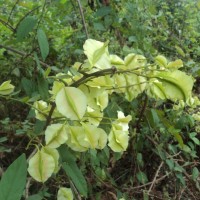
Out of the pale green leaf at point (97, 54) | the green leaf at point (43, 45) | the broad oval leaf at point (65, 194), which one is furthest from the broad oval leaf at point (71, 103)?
the green leaf at point (43, 45)

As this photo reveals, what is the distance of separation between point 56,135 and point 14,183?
129 mm

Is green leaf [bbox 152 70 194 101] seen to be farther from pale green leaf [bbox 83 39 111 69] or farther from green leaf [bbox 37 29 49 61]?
green leaf [bbox 37 29 49 61]

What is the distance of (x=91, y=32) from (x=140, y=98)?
43 cm

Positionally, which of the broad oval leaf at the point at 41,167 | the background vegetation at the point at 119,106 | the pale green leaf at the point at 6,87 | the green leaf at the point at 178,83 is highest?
the green leaf at the point at 178,83

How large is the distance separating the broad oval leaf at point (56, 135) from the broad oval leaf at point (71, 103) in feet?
0.34

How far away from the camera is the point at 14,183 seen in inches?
23.3

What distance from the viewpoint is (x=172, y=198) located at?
1.82m

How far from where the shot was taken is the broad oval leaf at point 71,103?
1.94 ft

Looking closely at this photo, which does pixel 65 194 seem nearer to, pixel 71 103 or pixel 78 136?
pixel 78 136

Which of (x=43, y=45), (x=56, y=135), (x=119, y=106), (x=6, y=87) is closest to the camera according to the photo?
(x=56, y=135)

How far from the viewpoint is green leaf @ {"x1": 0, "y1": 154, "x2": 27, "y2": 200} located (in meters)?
0.58

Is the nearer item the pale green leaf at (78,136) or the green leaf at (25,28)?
the pale green leaf at (78,136)

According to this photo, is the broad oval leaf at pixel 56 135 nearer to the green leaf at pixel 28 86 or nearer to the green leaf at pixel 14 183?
the green leaf at pixel 14 183

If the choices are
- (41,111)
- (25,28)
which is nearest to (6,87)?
(41,111)
